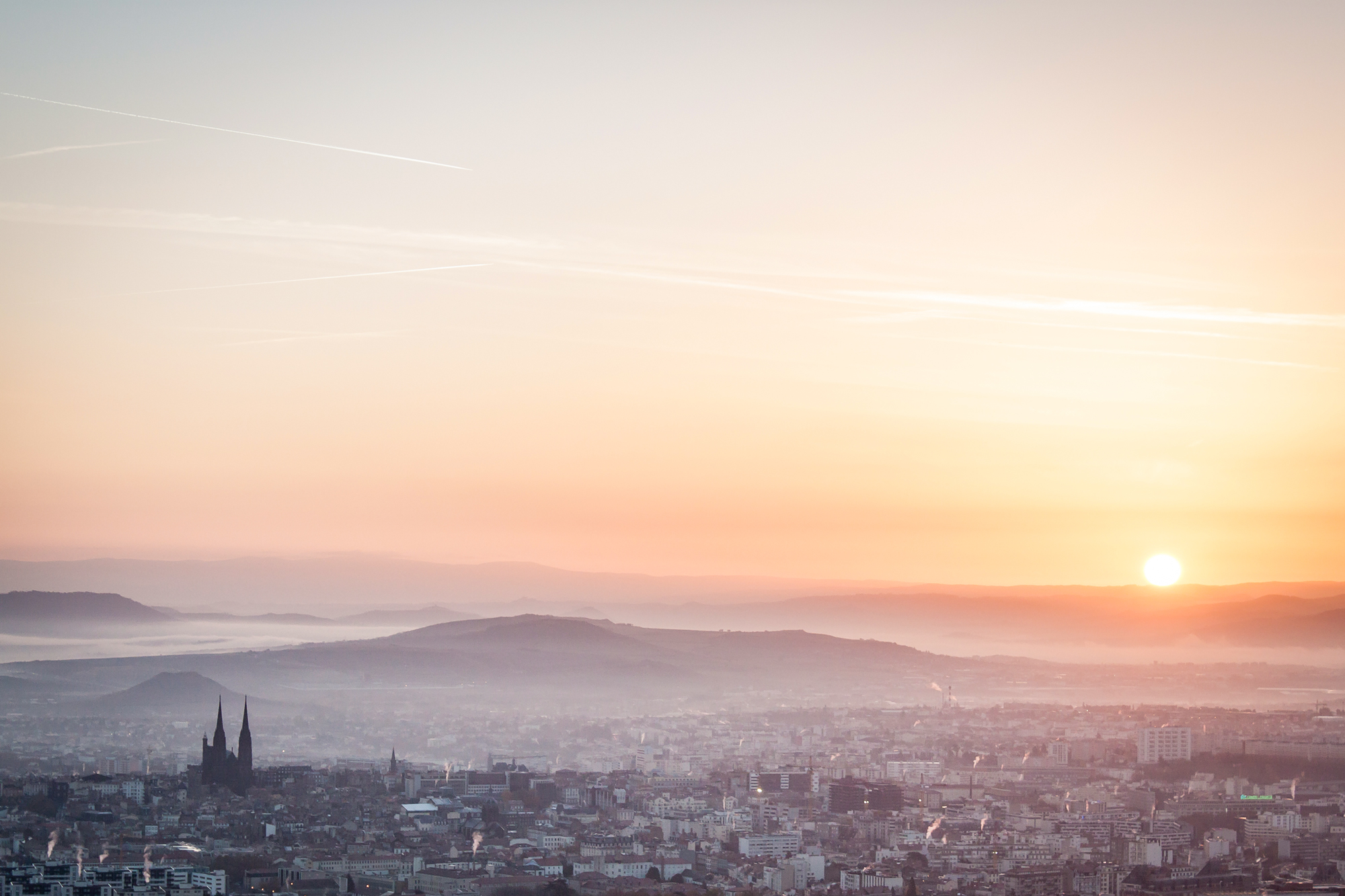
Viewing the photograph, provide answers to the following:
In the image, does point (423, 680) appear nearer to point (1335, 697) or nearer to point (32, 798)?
point (1335, 697)

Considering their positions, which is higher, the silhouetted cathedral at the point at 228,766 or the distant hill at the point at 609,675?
the distant hill at the point at 609,675

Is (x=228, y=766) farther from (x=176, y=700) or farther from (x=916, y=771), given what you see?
(x=176, y=700)

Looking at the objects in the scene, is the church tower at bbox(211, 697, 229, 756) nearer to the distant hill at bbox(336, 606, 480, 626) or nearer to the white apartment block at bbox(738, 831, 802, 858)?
the white apartment block at bbox(738, 831, 802, 858)

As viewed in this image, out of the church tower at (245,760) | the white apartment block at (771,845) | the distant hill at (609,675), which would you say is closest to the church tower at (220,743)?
the church tower at (245,760)

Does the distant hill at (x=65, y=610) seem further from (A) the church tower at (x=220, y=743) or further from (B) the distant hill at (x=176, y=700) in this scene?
(A) the church tower at (x=220, y=743)

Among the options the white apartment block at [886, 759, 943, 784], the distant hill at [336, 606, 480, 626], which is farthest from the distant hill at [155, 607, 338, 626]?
the white apartment block at [886, 759, 943, 784]
